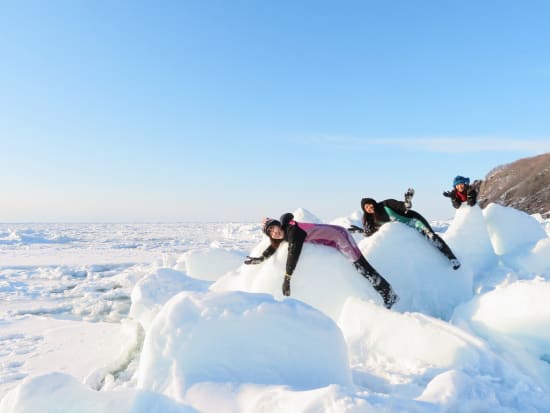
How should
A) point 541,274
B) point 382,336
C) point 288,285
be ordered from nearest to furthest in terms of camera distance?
point 382,336 < point 288,285 < point 541,274

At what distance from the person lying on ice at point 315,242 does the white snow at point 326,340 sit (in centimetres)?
9

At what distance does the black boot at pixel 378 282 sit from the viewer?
3639 mm


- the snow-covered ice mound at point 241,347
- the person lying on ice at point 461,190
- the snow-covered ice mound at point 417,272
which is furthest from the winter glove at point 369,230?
the snow-covered ice mound at point 241,347

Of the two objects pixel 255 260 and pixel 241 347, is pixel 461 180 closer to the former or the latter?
pixel 255 260

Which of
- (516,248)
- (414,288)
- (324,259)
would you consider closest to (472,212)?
(516,248)

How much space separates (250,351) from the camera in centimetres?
211

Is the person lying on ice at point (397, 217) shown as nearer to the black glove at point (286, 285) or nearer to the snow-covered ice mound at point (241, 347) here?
the black glove at point (286, 285)

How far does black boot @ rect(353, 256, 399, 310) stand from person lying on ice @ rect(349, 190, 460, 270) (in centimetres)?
81

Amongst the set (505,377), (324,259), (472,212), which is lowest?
(505,377)

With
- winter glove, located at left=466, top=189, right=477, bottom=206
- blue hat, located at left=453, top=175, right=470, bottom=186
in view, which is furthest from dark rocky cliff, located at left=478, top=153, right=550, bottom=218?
winter glove, located at left=466, top=189, right=477, bottom=206

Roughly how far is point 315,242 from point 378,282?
639 mm

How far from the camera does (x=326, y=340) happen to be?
2.18 meters

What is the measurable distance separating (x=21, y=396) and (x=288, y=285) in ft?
7.06

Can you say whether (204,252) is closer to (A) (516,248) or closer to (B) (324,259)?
(B) (324,259)
